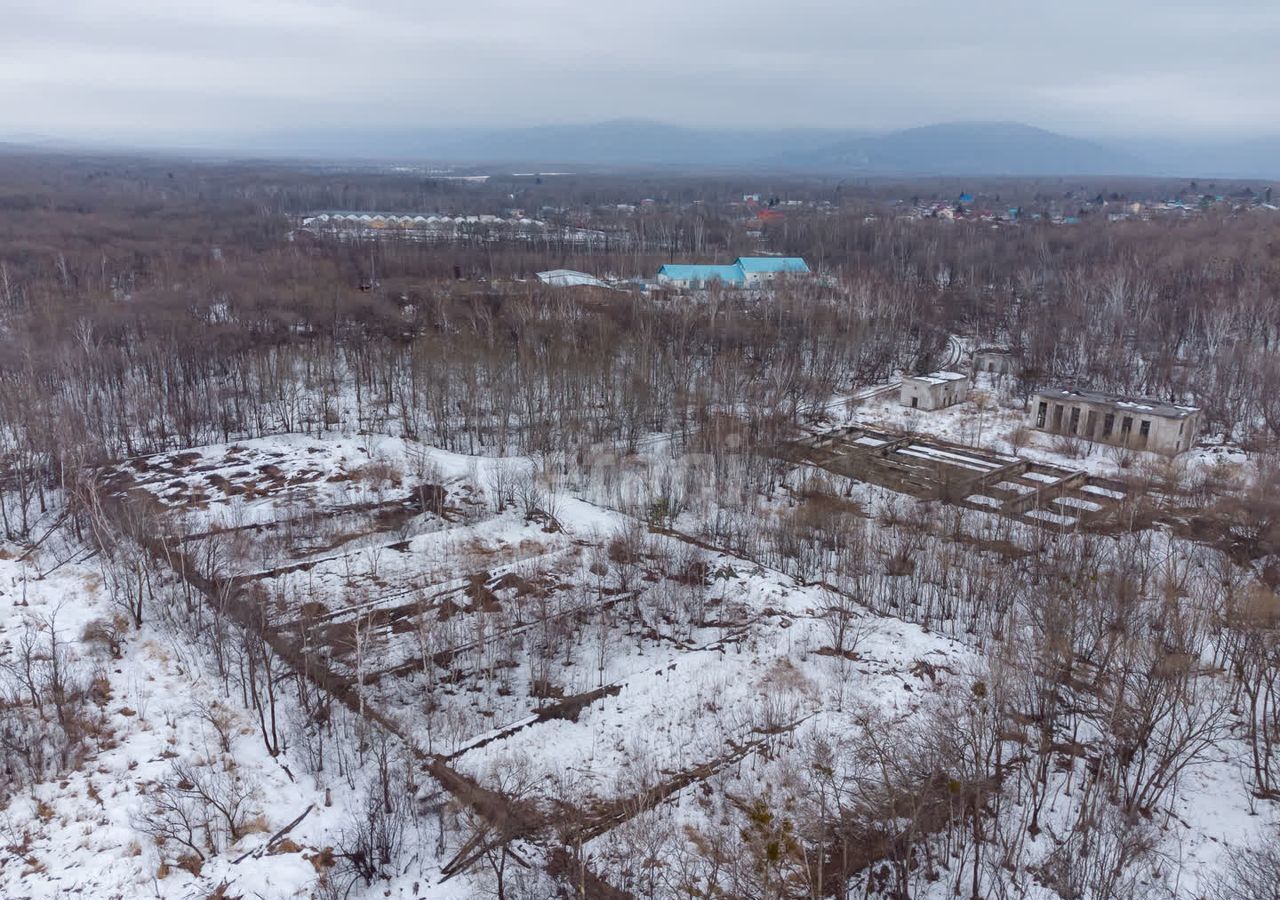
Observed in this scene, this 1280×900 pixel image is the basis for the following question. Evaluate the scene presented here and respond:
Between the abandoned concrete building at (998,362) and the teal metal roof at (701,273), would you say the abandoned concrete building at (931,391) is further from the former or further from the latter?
the teal metal roof at (701,273)

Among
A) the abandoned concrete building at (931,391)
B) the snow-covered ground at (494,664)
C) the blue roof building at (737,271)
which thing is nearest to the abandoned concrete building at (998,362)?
the abandoned concrete building at (931,391)

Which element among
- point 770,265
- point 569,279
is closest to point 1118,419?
point 569,279

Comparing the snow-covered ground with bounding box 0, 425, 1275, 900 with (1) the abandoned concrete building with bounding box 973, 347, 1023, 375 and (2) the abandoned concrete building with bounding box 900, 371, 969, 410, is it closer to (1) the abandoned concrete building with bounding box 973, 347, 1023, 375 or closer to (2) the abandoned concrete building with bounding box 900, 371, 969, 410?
(2) the abandoned concrete building with bounding box 900, 371, 969, 410

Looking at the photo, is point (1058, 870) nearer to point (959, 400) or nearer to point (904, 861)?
point (904, 861)

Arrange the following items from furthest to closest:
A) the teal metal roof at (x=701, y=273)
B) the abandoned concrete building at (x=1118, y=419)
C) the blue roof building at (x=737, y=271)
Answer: the teal metal roof at (x=701, y=273) < the blue roof building at (x=737, y=271) < the abandoned concrete building at (x=1118, y=419)

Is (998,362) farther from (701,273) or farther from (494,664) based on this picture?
(494,664)

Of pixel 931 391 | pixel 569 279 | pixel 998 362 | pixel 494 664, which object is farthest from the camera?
pixel 569 279

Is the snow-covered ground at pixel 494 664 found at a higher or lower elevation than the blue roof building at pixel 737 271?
lower
